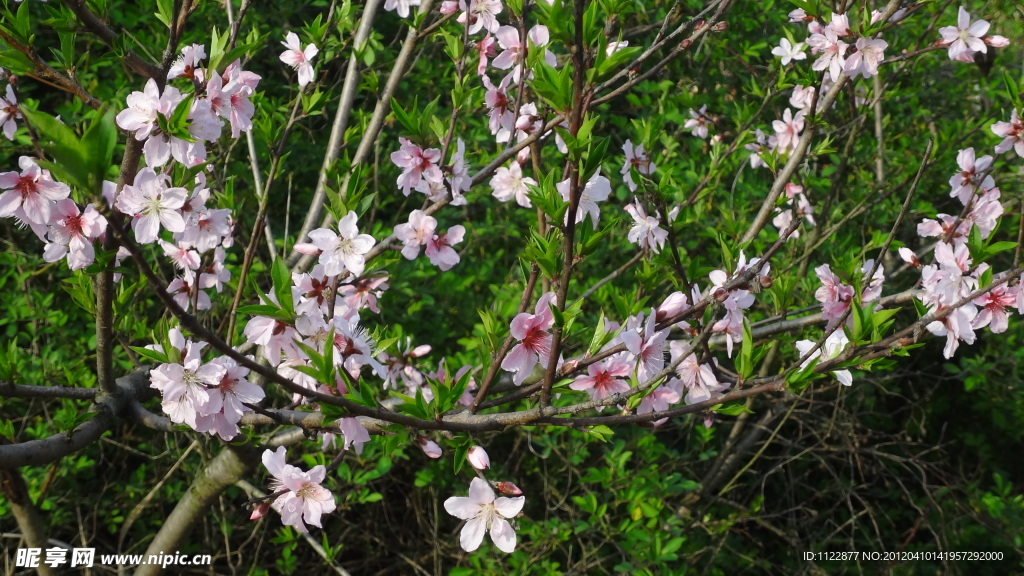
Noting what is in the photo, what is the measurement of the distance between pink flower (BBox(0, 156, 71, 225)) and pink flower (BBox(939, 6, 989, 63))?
2.64 m

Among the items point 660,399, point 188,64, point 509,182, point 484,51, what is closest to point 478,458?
point 660,399

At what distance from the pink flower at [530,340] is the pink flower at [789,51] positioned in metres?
1.75

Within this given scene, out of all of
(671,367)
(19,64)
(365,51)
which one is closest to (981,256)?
(671,367)

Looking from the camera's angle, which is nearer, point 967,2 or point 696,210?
point 696,210

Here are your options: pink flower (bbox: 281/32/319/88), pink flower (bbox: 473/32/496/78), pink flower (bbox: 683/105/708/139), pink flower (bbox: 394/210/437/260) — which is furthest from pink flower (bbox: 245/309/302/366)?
pink flower (bbox: 683/105/708/139)

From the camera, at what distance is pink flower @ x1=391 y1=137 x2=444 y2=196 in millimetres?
1982

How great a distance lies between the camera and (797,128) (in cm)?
306

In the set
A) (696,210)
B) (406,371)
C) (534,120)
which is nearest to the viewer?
(534,120)

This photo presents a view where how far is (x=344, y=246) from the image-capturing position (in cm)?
156

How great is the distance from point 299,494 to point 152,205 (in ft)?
2.40

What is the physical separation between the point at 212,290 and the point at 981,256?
265 cm

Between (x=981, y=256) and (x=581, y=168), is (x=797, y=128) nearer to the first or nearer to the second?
(x=981, y=256)

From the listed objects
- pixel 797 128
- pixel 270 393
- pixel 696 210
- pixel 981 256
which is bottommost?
pixel 270 393

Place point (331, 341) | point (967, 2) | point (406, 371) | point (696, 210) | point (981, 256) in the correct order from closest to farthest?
1. point (331, 341)
2. point (981, 256)
3. point (406, 371)
4. point (696, 210)
5. point (967, 2)
